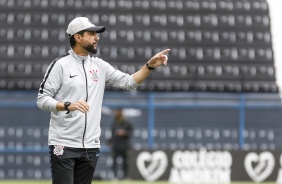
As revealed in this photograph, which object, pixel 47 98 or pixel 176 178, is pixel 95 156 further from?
pixel 176 178

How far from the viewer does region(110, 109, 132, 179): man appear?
18531mm

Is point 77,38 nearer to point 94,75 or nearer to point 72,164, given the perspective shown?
point 94,75

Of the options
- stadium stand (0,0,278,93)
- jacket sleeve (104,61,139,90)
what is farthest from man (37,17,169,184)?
stadium stand (0,0,278,93)

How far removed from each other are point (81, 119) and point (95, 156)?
36 centimetres

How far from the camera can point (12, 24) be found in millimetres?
22078

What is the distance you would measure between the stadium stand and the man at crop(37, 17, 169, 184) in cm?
1347

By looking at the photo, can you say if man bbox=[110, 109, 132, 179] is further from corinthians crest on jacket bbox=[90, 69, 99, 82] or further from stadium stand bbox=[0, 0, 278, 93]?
corinthians crest on jacket bbox=[90, 69, 99, 82]

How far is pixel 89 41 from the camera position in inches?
273

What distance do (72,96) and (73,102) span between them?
102 millimetres

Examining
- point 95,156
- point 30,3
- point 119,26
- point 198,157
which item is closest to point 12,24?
point 30,3

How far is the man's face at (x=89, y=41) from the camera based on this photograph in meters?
6.92

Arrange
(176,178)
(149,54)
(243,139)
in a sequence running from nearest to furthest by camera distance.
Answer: (176,178)
(243,139)
(149,54)

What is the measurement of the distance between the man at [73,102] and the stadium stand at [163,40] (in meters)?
13.5

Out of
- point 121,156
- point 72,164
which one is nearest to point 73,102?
point 72,164
